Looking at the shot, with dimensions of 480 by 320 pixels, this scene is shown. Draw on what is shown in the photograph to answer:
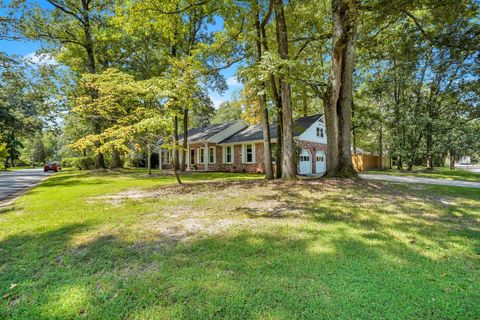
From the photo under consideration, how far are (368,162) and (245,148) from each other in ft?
41.1

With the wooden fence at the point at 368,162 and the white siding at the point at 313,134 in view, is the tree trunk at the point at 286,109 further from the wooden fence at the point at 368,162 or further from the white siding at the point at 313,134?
the wooden fence at the point at 368,162

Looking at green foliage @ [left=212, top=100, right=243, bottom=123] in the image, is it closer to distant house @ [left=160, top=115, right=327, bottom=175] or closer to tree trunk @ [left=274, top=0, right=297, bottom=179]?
distant house @ [left=160, top=115, right=327, bottom=175]

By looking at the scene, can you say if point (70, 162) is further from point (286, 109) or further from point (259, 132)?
point (286, 109)

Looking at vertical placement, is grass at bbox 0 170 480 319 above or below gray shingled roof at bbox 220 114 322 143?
below

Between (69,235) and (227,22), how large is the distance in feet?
36.9

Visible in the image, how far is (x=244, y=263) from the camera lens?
3279mm

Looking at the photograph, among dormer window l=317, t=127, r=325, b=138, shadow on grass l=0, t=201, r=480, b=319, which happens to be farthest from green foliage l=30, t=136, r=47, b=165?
shadow on grass l=0, t=201, r=480, b=319

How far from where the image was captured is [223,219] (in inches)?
218

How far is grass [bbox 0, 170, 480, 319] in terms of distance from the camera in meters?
2.38

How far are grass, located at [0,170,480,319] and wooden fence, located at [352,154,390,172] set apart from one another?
17.5m

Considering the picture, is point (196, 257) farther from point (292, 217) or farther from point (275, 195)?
point (275, 195)

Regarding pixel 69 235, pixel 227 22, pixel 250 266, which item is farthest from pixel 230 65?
pixel 250 266

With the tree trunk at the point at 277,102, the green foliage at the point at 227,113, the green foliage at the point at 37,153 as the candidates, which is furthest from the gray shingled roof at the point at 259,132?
the green foliage at the point at 37,153

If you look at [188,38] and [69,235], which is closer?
[69,235]
